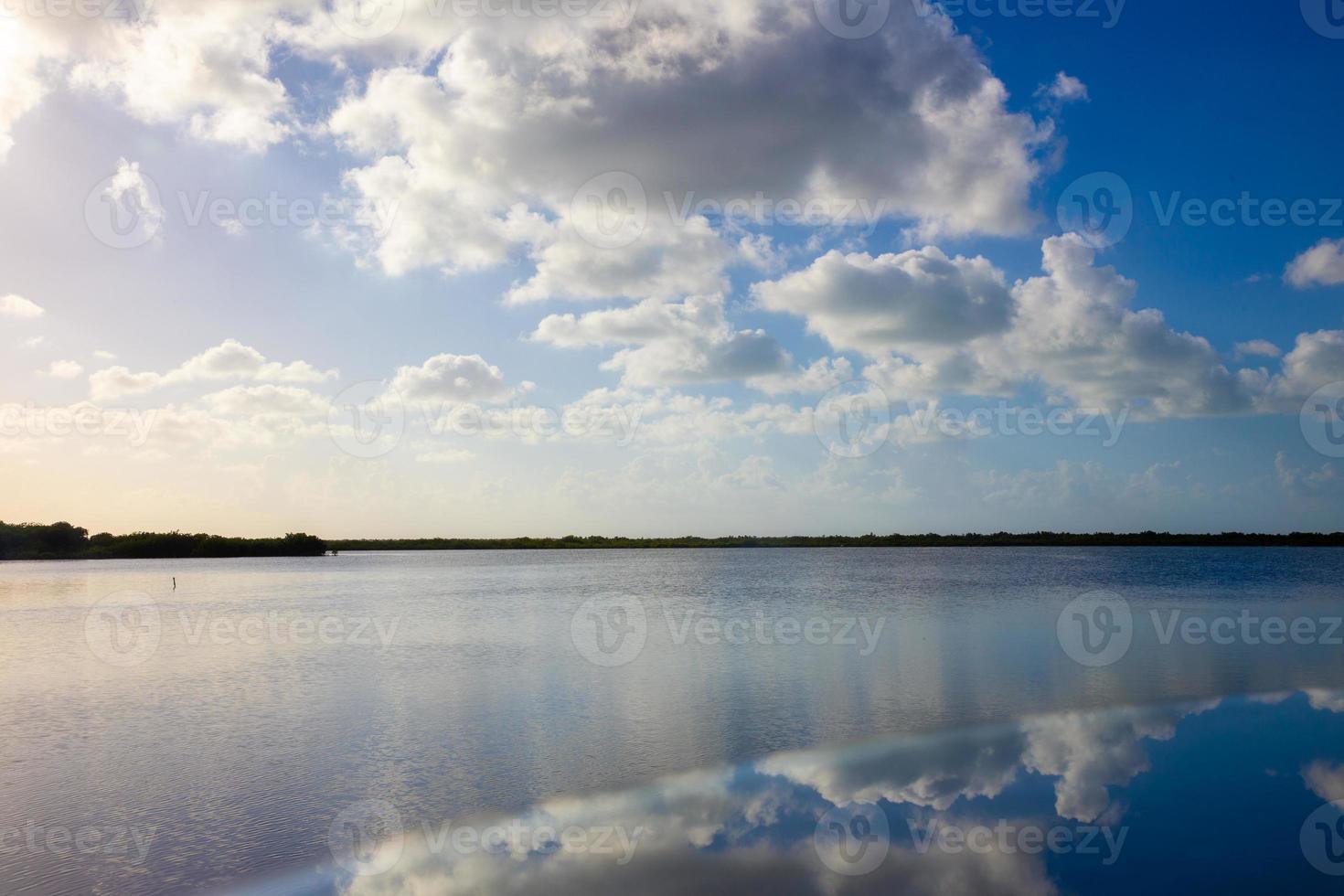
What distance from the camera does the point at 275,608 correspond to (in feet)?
136

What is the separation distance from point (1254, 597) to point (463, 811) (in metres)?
42.9

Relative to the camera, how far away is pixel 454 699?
17.2m

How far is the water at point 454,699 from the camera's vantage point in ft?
34.1

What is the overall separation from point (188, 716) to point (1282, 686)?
2121 cm

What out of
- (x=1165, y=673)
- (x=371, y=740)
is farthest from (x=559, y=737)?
(x=1165, y=673)

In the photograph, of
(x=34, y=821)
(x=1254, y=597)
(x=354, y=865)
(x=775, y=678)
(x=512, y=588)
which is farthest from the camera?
(x=512, y=588)

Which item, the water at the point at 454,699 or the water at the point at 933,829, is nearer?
the water at the point at 933,829

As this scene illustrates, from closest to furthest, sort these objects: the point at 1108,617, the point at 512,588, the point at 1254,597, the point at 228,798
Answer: the point at 228,798 < the point at 1108,617 < the point at 1254,597 < the point at 512,588

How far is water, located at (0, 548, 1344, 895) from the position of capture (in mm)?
10406

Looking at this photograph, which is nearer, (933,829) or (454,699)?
(933,829)

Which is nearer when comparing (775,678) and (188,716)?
(188,716)

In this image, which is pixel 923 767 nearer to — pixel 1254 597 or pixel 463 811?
pixel 463 811

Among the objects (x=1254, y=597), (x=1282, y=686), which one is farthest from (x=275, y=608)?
(x=1254, y=597)

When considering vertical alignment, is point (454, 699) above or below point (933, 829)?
below
